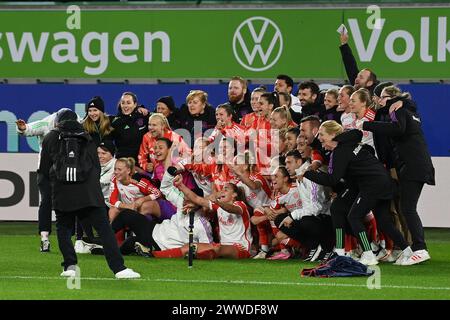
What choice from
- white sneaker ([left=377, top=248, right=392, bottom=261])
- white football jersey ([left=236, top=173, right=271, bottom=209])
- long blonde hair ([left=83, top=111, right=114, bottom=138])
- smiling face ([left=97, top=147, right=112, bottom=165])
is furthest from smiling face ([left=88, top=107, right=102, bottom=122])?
white sneaker ([left=377, top=248, right=392, bottom=261])

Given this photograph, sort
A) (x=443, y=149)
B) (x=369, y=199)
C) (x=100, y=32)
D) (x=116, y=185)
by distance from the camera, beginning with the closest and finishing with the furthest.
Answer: (x=369, y=199)
(x=116, y=185)
(x=443, y=149)
(x=100, y=32)

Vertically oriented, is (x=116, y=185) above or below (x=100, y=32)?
below

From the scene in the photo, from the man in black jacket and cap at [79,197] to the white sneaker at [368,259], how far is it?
2850 millimetres

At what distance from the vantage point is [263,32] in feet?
61.4

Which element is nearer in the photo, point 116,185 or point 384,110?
point 384,110

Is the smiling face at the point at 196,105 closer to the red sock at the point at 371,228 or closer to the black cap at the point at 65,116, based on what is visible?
the red sock at the point at 371,228

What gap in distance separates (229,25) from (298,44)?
3.78ft

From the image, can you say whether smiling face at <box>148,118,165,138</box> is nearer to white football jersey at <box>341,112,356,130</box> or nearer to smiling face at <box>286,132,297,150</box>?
smiling face at <box>286,132,297,150</box>

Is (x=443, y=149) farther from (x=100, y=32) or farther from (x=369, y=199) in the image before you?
(x=100, y=32)

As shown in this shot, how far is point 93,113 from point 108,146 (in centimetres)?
56

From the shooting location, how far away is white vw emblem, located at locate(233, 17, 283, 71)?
18.7 meters
